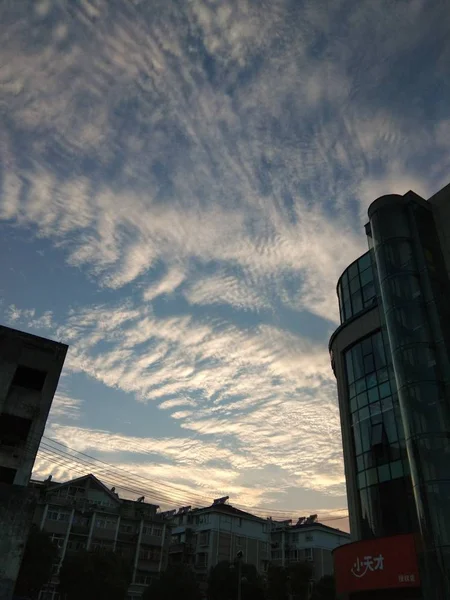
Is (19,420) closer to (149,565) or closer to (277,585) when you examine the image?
(149,565)

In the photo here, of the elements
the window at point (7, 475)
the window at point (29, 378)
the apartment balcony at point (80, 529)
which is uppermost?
the window at point (29, 378)

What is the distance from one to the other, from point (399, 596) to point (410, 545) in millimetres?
2792

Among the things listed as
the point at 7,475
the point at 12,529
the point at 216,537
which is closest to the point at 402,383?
the point at 12,529

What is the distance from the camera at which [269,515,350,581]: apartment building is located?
76250mm

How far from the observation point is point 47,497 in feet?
196

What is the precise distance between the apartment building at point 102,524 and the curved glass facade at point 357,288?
144 ft

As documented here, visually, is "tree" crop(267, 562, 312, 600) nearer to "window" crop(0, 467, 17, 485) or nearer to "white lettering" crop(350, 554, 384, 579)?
"white lettering" crop(350, 554, 384, 579)

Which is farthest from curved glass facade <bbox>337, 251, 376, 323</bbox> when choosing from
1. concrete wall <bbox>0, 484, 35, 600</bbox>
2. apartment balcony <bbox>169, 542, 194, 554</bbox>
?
apartment balcony <bbox>169, 542, 194, 554</bbox>

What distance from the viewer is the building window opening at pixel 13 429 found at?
31.8 metres

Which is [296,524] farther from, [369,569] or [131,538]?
[369,569]

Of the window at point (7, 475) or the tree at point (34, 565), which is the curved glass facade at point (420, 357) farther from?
the tree at point (34, 565)

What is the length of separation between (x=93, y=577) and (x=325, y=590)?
1181 inches

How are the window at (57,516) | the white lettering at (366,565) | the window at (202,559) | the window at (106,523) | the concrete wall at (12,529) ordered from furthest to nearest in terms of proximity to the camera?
the window at (202,559), the window at (106,523), the window at (57,516), the concrete wall at (12,529), the white lettering at (366,565)

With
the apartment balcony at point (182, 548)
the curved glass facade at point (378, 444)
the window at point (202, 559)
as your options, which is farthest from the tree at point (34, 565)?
the apartment balcony at point (182, 548)
